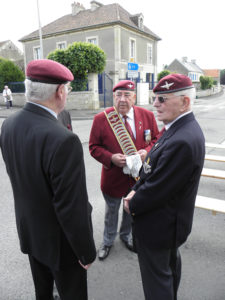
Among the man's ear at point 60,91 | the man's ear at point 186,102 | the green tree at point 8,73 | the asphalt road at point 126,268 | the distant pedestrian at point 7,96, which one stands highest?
the green tree at point 8,73

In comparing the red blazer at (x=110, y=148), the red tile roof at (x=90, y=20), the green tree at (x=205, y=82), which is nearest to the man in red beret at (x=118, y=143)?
the red blazer at (x=110, y=148)

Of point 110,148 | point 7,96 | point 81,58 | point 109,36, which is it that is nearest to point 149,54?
point 109,36

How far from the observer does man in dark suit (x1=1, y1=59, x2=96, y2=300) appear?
133cm

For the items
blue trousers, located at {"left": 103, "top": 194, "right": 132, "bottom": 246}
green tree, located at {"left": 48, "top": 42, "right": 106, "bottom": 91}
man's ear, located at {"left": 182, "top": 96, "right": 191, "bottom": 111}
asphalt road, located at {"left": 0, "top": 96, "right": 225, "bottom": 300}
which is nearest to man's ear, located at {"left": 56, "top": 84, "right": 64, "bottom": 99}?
man's ear, located at {"left": 182, "top": 96, "right": 191, "bottom": 111}

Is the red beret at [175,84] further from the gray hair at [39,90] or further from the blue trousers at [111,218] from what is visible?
the blue trousers at [111,218]

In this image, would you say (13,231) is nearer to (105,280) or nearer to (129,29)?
(105,280)

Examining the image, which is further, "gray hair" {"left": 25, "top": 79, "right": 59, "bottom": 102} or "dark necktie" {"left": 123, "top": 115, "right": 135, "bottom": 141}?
"dark necktie" {"left": 123, "top": 115, "right": 135, "bottom": 141}

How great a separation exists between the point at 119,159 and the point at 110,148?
0.25m

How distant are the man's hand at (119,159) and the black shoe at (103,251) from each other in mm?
1060

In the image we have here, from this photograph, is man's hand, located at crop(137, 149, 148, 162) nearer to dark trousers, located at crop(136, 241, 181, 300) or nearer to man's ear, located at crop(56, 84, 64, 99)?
dark trousers, located at crop(136, 241, 181, 300)

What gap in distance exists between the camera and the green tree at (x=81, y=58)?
15.3 m

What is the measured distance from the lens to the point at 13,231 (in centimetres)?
329

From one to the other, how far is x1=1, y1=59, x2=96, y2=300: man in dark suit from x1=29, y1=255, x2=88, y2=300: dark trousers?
41 millimetres

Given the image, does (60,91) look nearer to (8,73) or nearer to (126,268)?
(126,268)
